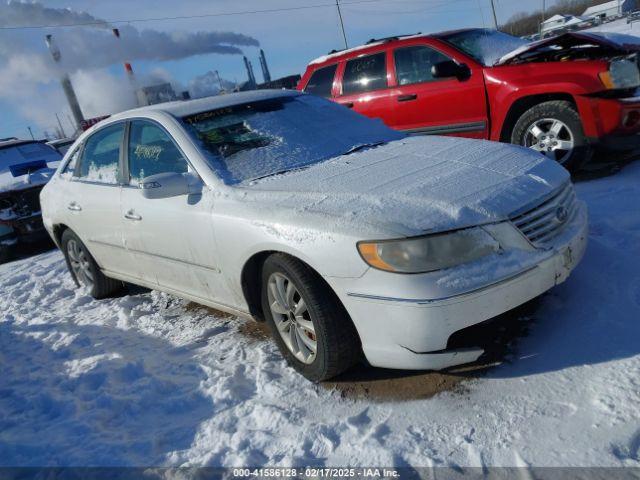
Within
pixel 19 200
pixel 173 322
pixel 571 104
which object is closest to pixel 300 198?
pixel 173 322

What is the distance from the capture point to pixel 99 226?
410 centimetres

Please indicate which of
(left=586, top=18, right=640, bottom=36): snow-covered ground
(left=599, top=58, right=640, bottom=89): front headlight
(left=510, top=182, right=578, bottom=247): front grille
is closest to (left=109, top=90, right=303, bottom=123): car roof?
(left=510, top=182, right=578, bottom=247): front grille

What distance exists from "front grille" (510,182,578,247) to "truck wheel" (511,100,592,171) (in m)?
2.57

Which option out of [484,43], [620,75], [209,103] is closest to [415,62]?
[484,43]

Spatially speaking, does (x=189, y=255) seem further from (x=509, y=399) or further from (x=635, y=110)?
(x=635, y=110)

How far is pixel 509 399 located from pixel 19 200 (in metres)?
6.59

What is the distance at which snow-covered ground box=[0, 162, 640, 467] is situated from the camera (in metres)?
2.08

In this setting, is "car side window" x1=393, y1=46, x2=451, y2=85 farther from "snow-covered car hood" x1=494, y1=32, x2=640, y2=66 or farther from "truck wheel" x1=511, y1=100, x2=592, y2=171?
"truck wheel" x1=511, y1=100, x2=592, y2=171

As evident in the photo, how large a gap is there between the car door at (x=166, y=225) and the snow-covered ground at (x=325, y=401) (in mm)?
478

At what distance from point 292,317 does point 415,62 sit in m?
4.33

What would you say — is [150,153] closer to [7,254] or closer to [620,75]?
[620,75]

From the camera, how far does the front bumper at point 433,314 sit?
220cm

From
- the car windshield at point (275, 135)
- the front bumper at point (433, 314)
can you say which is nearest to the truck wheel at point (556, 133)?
the car windshield at point (275, 135)

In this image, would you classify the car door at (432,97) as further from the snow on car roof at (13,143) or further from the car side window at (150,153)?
the snow on car roof at (13,143)
